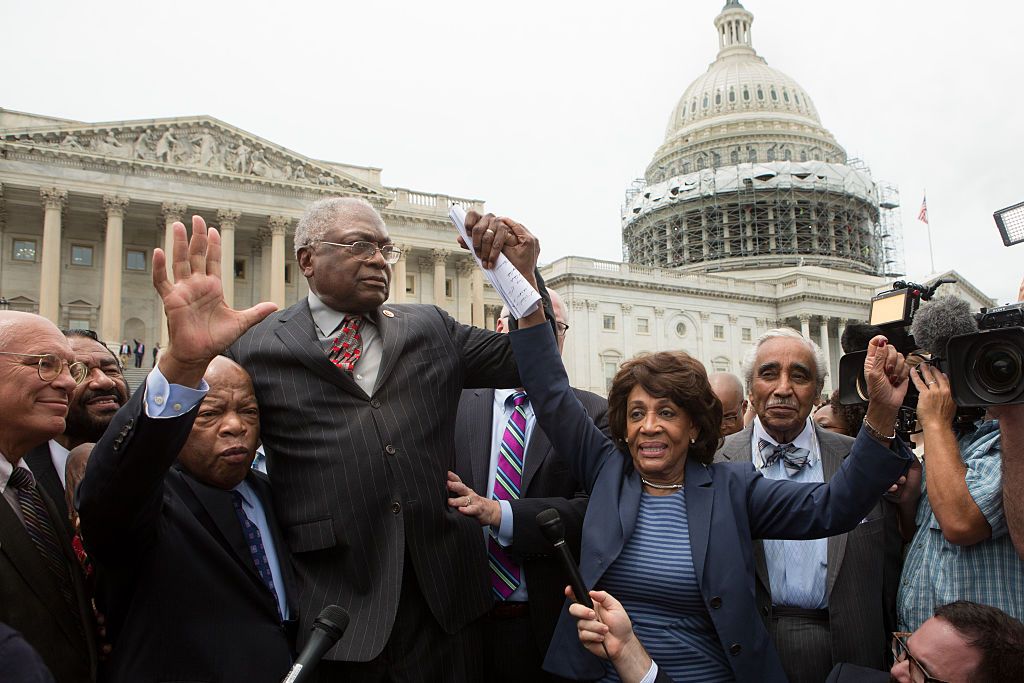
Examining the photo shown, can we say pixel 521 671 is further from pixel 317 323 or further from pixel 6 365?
pixel 6 365

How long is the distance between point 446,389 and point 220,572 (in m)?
1.13

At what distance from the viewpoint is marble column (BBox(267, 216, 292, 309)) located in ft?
124

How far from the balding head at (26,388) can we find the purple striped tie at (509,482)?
6.23ft

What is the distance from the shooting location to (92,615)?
281 cm

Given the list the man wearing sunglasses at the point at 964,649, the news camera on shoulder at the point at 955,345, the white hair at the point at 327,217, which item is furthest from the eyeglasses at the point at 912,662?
the white hair at the point at 327,217

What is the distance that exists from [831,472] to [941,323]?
35.4 inches

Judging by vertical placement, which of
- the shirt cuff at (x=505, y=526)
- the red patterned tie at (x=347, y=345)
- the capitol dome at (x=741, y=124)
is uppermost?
the capitol dome at (x=741, y=124)

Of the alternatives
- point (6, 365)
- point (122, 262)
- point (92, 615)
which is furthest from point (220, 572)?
point (122, 262)

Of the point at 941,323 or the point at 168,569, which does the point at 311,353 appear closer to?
the point at 168,569

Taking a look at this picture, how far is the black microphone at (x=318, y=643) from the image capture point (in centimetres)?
213

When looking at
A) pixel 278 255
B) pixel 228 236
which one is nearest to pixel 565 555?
pixel 228 236

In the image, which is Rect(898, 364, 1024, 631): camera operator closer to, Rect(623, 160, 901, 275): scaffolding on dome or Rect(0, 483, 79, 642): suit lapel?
Rect(0, 483, 79, 642): suit lapel

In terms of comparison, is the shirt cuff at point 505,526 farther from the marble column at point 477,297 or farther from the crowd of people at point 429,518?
the marble column at point 477,297

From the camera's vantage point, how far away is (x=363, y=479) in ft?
9.59
